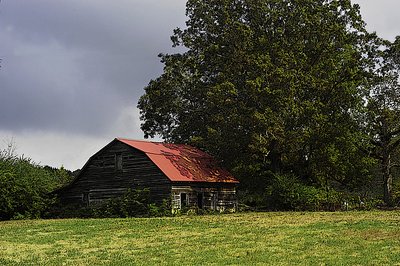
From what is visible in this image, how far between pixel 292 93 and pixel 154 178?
1433cm

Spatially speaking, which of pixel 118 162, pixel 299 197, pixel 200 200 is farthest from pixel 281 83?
pixel 118 162

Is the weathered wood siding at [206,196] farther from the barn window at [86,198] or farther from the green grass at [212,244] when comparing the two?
the green grass at [212,244]

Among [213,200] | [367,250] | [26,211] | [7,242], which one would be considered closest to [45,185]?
[26,211]

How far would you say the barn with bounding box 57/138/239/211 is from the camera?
43.7 meters

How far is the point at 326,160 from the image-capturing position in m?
48.9

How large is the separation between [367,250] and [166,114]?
4449 cm

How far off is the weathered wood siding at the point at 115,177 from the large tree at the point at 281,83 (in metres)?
7.51

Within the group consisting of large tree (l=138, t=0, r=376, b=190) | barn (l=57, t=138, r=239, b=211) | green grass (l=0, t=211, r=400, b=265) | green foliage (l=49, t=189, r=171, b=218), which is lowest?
green grass (l=0, t=211, r=400, b=265)

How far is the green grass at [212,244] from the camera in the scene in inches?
685

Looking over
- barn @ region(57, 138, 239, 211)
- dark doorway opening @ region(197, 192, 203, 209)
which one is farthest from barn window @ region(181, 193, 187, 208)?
dark doorway opening @ region(197, 192, 203, 209)

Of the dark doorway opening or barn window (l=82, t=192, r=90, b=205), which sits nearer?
the dark doorway opening

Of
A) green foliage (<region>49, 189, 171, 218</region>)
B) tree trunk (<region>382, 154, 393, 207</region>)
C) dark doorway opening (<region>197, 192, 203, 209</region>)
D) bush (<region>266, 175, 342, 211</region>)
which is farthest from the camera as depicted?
tree trunk (<region>382, 154, 393, 207</region>)

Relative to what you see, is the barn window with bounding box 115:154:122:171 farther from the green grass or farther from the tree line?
the green grass

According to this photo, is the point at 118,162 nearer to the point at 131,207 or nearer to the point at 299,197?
the point at 131,207
